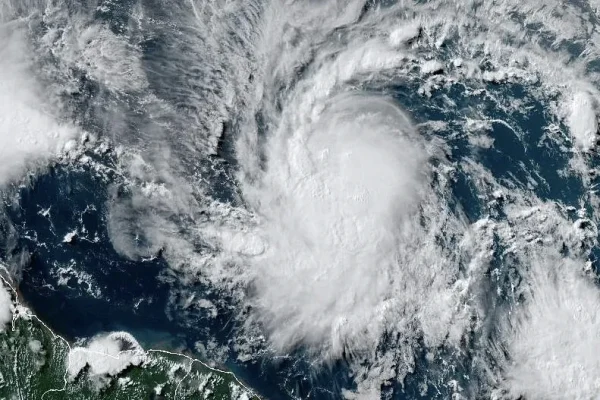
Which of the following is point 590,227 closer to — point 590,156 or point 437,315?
point 590,156

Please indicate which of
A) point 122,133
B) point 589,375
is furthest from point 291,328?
point 589,375

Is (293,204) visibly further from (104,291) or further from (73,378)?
(73,378)

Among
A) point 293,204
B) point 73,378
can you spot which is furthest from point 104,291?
point 293,204

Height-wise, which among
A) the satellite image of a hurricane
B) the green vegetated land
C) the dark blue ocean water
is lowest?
the green vegetated land

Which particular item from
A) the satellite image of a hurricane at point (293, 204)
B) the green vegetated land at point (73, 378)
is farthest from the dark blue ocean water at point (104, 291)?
the green vegetated land at point (73, 378)

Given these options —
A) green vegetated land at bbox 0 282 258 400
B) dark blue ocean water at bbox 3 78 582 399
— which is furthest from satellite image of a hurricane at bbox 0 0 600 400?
green vegetated land at bbox 0 282 258 400

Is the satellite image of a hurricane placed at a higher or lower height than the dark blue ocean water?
higher

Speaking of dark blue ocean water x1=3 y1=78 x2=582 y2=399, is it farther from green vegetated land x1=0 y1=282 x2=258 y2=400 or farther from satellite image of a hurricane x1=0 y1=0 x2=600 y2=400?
green vegetated land x1=0 y1=282 x2=258 y2=400
